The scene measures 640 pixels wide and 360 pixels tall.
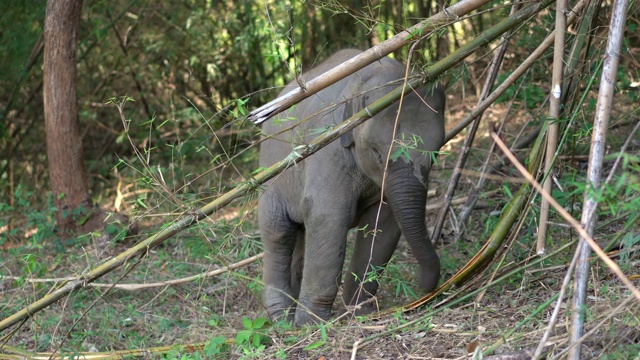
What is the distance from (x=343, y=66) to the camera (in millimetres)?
4324

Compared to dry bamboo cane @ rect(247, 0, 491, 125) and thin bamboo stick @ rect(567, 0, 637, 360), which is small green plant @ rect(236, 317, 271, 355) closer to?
dry bamboo cane @ rect(247, 0, 491, 125)

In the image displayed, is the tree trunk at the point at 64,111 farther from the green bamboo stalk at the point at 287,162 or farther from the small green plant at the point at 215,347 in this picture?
the small green plant at the point at 215,347

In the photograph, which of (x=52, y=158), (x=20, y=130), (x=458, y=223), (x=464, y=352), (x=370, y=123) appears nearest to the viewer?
(x=464, y=352)

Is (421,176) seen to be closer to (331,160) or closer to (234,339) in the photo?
(331,160)

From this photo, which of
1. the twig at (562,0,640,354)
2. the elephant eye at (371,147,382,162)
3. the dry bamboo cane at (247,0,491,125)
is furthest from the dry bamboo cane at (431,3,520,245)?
the twig at (562,0,640,354)

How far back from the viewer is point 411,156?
5133 millimetres

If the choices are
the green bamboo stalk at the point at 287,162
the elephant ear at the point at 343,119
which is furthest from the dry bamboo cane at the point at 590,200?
the elephant ear at the point at 343,119

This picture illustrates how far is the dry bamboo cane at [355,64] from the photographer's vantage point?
4.27m

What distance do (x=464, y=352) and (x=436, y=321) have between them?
50 centimetres

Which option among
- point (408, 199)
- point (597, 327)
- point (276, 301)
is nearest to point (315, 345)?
point (408, 199)

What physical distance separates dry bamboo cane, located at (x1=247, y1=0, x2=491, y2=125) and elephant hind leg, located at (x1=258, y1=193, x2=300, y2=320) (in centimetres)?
204

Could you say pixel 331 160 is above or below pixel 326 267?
above

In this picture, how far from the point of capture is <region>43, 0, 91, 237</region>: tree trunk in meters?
7.93

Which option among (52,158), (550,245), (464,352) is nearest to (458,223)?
(550,245)
